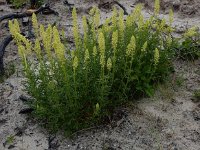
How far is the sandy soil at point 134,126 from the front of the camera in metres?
4.47

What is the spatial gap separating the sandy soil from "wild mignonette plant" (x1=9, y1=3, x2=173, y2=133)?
0.16 m

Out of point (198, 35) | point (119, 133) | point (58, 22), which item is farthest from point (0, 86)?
point (198, 35)

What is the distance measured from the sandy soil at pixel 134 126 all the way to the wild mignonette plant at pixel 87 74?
16 cm

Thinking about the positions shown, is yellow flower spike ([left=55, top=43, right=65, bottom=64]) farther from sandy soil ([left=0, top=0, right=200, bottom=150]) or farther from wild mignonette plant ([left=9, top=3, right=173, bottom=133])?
sandy soil ([left=0, top=0, right=200, bottom=150])


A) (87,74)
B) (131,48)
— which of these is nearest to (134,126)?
(87,74)

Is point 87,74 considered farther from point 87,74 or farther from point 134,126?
point 134,126

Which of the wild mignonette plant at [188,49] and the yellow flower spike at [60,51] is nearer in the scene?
the yellow flower spike at [60,51]

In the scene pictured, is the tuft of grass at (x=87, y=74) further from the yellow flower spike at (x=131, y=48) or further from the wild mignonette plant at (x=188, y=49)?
the wild mignonette plant at (x=188, y=49)

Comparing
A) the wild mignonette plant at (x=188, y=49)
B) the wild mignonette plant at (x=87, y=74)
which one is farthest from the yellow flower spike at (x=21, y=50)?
the wild mignonette plant at (x=188, y=49)

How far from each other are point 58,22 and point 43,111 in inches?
139

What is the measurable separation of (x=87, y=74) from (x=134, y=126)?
2.98ft

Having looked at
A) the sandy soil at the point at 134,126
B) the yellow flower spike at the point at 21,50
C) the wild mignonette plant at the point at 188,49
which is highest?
the yellow flower spike at the point at 21,50

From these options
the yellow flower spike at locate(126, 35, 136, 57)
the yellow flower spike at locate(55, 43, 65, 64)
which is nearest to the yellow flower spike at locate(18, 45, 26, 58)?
the yellow flower spike at locate(55, 43, 65, 64)

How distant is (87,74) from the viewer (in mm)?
4434
